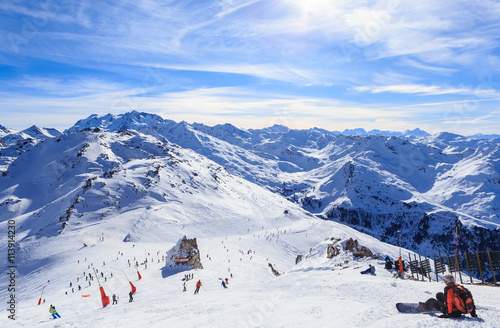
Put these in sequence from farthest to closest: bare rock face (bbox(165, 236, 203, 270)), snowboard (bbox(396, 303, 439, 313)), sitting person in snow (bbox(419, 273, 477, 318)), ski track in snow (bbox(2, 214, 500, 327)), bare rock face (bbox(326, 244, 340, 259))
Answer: bare rock face (bbox(165, 236, 203, 270)) → bare rock face (bbox(326, 244, 340, 259)) → ski track in snow (bbox(2, 214, 500, 327)) → snowboard (bbox(396, 303, 439, 313)) → sitting person in snow (bbox(419, 273, 477, 318))

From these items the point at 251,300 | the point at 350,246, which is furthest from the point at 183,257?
the point at 251,300

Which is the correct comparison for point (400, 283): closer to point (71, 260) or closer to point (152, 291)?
point (152, 291)

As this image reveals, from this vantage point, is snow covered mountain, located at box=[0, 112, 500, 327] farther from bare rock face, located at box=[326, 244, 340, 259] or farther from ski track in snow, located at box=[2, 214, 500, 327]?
bare rock face, located at box=[326, 244, 340, 259]

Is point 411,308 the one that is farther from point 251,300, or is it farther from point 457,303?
point 251,300

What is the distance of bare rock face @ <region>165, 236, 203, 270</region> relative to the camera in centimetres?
4706

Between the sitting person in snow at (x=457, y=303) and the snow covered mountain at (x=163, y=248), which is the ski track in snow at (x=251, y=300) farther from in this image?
the sitting person in snow at (x=457, y=303)

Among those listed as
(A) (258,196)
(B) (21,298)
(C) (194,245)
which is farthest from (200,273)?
(A) (258,196)

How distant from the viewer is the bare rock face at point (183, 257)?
4706 cm

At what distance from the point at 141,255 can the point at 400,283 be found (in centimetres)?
5493

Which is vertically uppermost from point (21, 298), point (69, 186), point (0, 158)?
point (0, 158)

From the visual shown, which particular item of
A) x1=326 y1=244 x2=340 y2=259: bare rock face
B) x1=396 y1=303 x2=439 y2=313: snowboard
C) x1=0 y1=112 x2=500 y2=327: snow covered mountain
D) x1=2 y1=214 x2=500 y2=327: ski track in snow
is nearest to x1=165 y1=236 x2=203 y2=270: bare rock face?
x1=2 y1=214 x2=500 y2=327: ski track in snow

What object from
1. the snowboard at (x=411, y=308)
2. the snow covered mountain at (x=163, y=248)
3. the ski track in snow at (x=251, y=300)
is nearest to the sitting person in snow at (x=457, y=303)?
the ski track in snow at (x=251, y=300)

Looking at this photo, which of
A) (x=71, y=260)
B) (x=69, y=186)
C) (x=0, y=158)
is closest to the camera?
(x=71, y=260)

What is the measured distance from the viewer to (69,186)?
123938 mm
